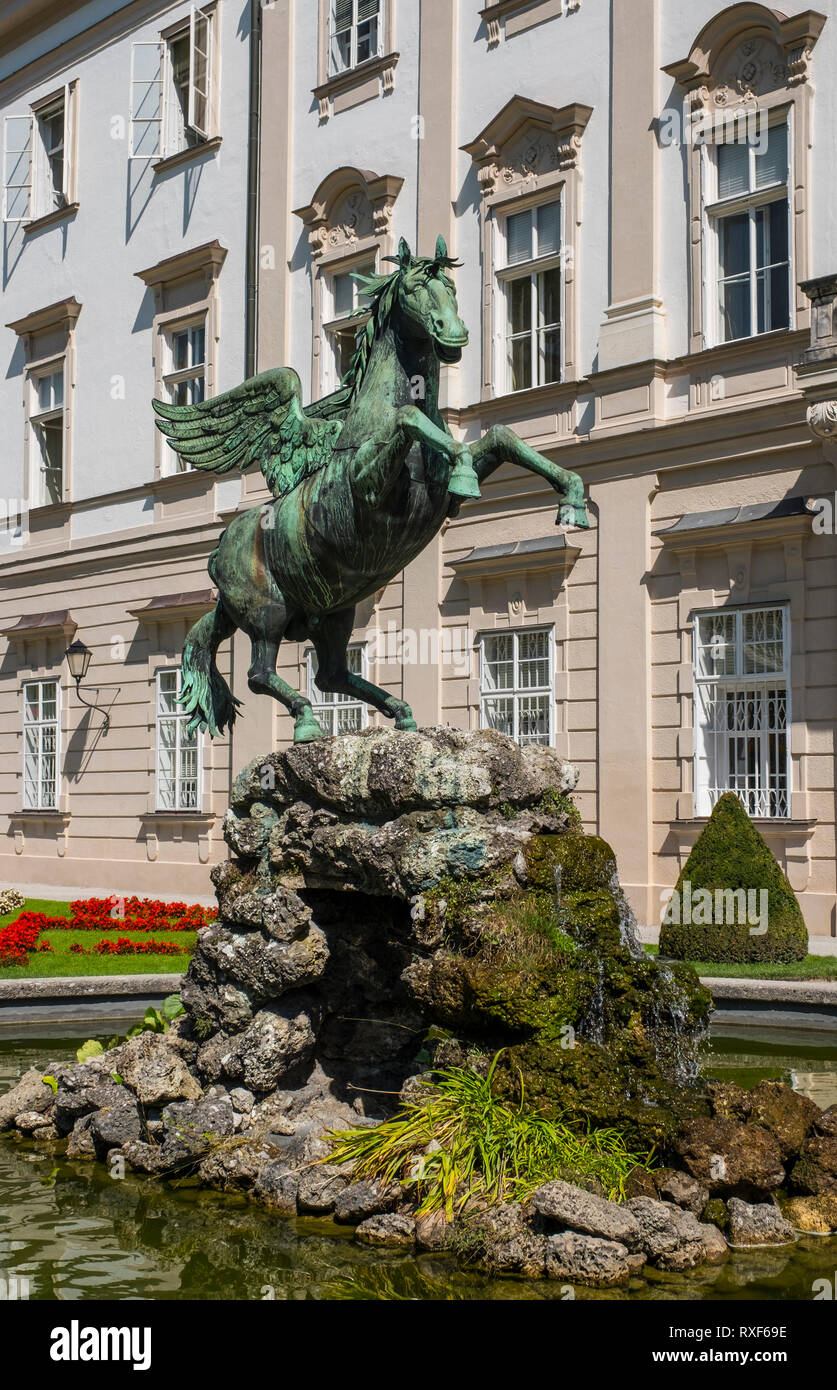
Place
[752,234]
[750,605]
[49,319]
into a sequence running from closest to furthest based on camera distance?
[750,605] → [752,234] → [49,319]

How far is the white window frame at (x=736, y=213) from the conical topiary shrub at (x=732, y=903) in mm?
5169

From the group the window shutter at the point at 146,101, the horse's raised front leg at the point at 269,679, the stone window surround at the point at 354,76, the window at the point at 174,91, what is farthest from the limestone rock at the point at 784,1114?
the window shutter at the point at 146,101

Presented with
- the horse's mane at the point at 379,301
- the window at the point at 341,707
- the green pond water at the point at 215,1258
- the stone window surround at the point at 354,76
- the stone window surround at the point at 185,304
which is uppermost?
the stone window surround at the point at 354,76

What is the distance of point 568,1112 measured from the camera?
5.57 meters

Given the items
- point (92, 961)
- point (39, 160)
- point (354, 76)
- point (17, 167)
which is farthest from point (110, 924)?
point (17, 167)

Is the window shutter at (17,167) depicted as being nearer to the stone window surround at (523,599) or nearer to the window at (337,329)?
the window at (337,329)

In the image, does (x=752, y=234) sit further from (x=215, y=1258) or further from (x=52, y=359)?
(x=52, y=359)

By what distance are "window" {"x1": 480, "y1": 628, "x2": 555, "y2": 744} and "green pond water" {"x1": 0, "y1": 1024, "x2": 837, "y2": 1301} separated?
1056cm

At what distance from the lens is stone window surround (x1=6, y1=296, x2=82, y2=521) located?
78.8ft

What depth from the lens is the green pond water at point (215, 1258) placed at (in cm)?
479

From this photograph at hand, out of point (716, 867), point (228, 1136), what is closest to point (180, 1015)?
point (228, 1136)

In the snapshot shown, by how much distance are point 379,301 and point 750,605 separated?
8440 millimetres

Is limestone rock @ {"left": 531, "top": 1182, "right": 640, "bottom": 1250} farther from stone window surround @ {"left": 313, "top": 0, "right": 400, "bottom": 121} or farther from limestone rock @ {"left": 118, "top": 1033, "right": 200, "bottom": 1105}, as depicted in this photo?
stone window surround @ {"left": 313, "top": 0, "right": 400, "bottom": 121}

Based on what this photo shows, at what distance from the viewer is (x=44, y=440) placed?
25.1m
